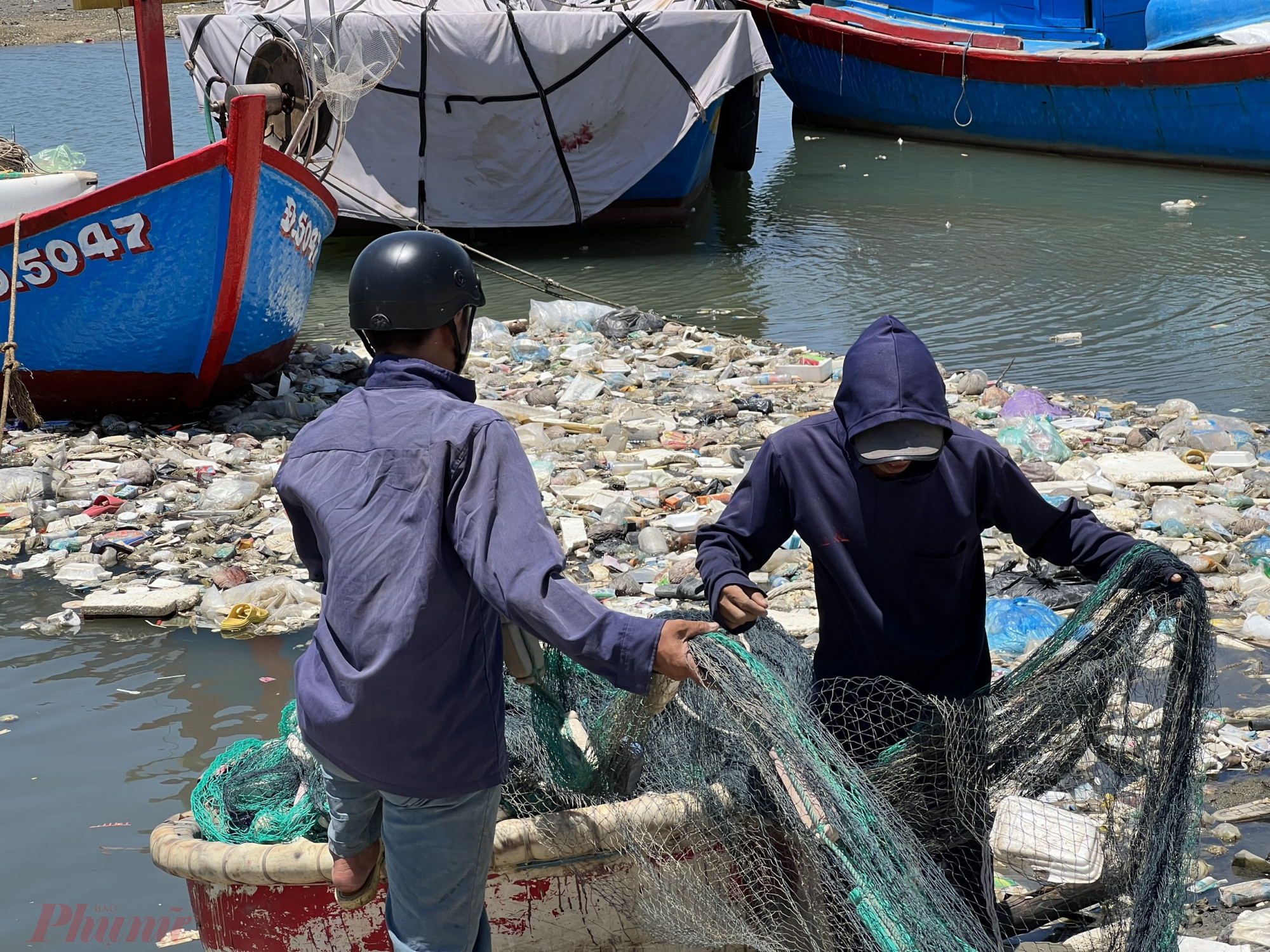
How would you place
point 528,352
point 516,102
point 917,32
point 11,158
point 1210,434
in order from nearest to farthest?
point 1210,434
point 528,352
point 11,158
point 516,102
point 917,32

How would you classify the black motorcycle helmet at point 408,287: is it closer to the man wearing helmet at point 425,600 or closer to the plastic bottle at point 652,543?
the man wearing helmet at point 425,600

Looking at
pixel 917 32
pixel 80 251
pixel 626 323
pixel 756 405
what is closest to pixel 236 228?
pixel 80 251

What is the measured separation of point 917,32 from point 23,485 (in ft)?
50.1

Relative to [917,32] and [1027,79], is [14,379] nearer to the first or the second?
[1027,79]

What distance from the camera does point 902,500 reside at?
2.20m

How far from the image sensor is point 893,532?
7.27 ft

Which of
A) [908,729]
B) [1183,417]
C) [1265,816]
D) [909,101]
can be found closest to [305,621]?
[908,729]

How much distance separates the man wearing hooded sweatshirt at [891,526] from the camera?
2139 millimetres

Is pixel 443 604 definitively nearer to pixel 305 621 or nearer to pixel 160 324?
pixel 305 621

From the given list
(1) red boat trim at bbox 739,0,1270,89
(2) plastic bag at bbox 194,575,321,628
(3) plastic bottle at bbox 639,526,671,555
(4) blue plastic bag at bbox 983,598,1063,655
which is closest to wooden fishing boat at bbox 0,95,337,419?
(2) plastic bag at bbox 194,575,321,628

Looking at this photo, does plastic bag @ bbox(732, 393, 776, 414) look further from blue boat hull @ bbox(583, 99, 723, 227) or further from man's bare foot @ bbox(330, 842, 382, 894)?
blue boat hull @ bbox(583, 99, 723, 227)

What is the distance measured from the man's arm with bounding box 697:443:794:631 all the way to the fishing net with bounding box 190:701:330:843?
0.93 m

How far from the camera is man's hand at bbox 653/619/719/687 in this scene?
5.87 ft

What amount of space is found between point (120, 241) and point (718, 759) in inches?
223
